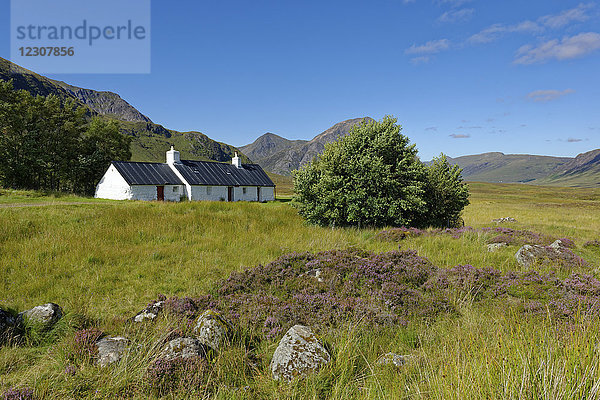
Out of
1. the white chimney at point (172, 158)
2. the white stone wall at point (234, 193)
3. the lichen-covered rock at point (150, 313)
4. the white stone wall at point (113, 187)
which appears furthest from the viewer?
the white chimney at point (172, 158)

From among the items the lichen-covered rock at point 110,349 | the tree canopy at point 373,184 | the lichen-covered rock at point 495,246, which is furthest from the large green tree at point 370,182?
the lichen-covered rock at point 110,349

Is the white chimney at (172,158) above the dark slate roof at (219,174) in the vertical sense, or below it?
above

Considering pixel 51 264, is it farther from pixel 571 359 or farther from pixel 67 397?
pixel 571 359

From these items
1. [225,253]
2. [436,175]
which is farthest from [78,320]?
[436,175]

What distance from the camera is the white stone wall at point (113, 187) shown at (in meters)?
36.1

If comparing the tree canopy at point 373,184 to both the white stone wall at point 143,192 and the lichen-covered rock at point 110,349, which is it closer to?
the lichen-covered rock at point 110,349

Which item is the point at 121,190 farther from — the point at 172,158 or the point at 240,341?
the point at 240,341

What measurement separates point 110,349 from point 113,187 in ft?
129

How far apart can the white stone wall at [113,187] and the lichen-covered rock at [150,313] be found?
35.3m

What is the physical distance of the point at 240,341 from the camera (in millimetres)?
4531

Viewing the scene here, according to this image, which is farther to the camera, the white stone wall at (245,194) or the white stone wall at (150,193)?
the white stone wall at (245,194)

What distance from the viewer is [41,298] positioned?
662 centimetres

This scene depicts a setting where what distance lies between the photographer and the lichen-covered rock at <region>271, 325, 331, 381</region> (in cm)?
373

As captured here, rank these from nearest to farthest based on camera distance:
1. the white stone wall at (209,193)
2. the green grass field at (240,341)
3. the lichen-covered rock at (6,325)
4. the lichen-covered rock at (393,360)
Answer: the green grass field at (240,341), the lichen-covered rock at (393,360), the lichen-covered rock at (6,325), the white stone wall at (209,193)
